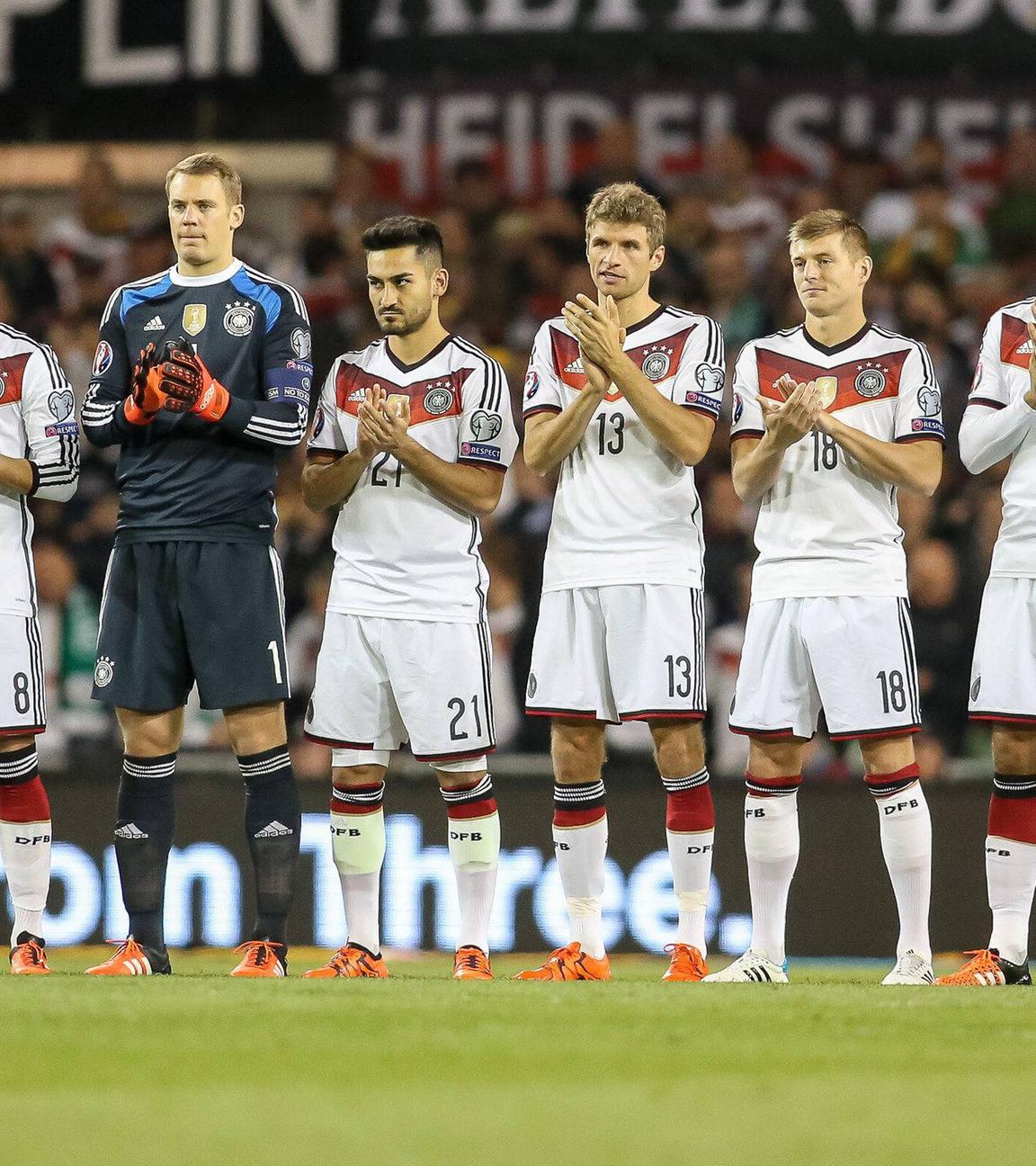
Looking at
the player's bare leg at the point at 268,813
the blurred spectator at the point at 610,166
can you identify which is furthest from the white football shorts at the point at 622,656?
the blurred spectator at the point at 610,166

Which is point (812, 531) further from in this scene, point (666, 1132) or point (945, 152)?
point (945, 152)

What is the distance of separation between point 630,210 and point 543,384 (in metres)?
0.68

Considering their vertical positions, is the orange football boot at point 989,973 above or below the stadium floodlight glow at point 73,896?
above

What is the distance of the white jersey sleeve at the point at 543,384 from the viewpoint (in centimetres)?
680

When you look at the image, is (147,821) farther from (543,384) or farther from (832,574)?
(832,574)

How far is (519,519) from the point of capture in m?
11.2

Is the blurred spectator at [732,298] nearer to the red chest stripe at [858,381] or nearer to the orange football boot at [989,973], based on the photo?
the red chest stripe at [858,381]

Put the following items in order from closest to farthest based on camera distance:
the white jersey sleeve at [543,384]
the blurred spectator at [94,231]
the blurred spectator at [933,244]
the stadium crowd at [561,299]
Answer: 1. the white jersey sleeve at [543,384]
2. the stadium crowd at [561,299]
3. the blurred spectator at [933,244]
4. the blurred spectator at [94,231]

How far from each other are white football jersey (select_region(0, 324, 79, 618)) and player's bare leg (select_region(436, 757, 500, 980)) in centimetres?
163

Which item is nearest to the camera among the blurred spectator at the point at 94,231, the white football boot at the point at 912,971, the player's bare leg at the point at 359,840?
the white football boot at the point at 912,971

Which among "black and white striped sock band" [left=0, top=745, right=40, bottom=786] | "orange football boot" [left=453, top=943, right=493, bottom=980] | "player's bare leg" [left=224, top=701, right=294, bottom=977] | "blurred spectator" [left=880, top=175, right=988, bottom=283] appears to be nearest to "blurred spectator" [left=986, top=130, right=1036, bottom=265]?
"blurred spectator" [left=880, top=175, right=988, bottom=283]

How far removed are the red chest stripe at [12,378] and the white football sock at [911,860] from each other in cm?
335

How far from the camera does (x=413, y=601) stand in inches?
264

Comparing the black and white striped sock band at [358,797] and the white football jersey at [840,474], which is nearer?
the white football jersey at [840,474]
